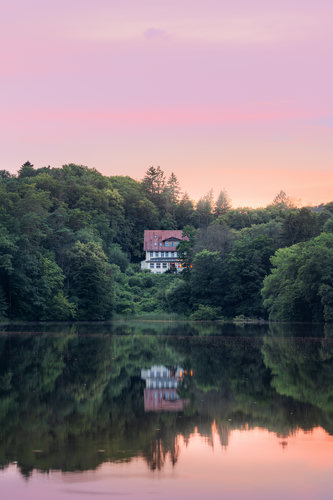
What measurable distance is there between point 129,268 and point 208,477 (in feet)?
351

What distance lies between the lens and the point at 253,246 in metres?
95.0

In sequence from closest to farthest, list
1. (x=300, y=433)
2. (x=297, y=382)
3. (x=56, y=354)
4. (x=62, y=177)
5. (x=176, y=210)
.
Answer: (x=300, y=433), (x=297, y=382), (x=56, y=354), (x=62, y=177), (x=176, y=210)

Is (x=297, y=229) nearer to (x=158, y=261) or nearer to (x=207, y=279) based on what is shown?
(x=207, y=279)

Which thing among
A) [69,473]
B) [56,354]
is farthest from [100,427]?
[56,354]

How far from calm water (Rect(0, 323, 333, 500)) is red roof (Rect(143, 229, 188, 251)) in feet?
342

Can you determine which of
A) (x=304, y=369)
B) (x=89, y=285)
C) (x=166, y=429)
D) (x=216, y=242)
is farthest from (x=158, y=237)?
(x=166, y=429)

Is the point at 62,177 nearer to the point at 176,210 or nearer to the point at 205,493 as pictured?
the point at 176,210

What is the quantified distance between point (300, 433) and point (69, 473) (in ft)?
18.8

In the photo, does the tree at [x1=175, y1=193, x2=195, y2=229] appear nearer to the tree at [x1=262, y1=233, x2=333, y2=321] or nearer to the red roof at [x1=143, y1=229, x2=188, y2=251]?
the red roof at [x1=143, y1=229, x2=188, y2=251]

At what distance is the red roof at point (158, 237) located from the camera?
135 metres

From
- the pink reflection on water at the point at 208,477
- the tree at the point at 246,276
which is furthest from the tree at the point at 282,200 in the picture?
the pink reflection on water at the point at 208,477

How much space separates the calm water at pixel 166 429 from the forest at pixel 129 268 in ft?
144

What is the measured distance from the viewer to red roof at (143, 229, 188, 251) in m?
135

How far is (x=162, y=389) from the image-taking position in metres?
22.0
